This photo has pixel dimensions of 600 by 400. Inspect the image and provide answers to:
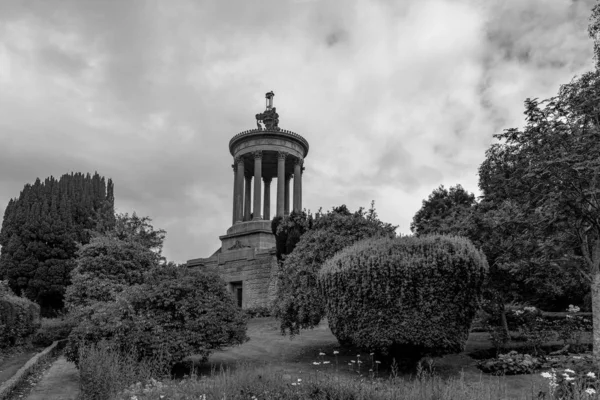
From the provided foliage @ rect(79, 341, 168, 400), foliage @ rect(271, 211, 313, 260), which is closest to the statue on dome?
foliage @ rect(271, 211, 313, 260)

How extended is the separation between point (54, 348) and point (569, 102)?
1905 centimetres

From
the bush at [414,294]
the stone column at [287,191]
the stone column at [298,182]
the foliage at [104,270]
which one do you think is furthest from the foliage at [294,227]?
the stone column at [287,191]

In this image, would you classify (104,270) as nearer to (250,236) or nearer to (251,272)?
(251,272)

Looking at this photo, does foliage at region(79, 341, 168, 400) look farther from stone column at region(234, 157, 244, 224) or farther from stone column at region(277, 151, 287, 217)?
stone column at region(234, 157, 244, 224)

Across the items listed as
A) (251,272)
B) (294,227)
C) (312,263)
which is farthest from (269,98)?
(312,263)

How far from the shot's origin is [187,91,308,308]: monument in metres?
31.5

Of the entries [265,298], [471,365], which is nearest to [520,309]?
[471,365]

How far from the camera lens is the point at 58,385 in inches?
480

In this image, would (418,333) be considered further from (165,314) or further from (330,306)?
(165,314)

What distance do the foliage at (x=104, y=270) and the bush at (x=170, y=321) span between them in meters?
6.59

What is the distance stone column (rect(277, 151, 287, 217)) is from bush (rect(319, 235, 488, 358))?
1023 inches

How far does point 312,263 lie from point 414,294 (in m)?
4.36

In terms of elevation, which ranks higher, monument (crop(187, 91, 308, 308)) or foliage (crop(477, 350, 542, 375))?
monument (crop(187, 91, 308, 308))

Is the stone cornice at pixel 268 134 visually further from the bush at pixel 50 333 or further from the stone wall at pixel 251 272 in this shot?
the bush at pixel 50 333
